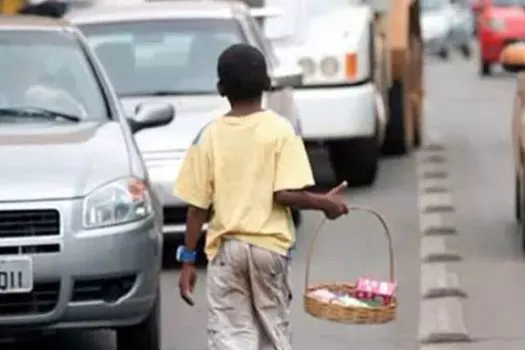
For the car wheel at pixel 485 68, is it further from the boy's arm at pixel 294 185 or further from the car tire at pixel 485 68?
the boy's arm at pixel 294 185

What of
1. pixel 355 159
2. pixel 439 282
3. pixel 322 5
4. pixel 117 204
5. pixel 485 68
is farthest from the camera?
pixel 485 68

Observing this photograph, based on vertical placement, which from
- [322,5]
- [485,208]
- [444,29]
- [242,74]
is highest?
[242,74]

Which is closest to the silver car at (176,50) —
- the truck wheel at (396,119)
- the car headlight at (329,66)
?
the car headlight at (329,66)

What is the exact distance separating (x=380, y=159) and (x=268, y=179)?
12569 mm

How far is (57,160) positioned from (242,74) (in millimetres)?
1988

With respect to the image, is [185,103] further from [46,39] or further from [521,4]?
[521,4]

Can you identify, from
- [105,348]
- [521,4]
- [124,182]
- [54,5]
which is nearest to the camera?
[124,182]

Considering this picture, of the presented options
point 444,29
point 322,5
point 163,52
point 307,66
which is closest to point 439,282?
point 163,52

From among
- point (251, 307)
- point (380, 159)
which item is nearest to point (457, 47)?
point (380, 159)

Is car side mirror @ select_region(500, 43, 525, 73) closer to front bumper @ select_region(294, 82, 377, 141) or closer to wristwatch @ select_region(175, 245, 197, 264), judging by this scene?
front bumper @ select_region(294, 82, 377, 141)

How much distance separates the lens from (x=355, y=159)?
53.2 ft

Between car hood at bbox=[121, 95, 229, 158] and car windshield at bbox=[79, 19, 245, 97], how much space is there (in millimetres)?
436

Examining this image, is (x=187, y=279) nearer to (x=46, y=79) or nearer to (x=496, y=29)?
(x=46, y=79)

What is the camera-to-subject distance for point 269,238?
6.71 m
